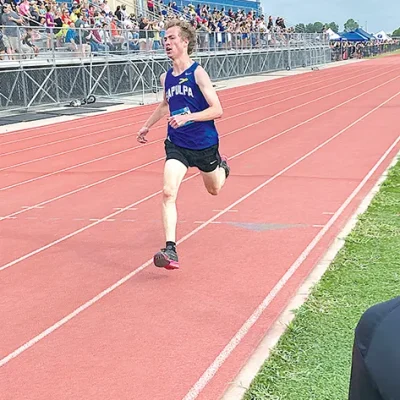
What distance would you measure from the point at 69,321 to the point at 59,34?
18302 mm

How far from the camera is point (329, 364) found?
364 centimetres

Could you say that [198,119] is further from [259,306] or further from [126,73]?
[126,73]

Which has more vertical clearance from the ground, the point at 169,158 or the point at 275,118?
the point at 169,158

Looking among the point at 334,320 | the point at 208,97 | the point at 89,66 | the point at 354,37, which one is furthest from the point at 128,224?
the point at 354,37

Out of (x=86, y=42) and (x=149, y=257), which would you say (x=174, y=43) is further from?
(x=86, y=42)

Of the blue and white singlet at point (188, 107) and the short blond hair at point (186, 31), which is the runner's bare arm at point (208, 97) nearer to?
the blue and white singlet at point (188, 107)

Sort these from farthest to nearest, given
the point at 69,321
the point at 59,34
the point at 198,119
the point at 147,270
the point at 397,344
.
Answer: the point at 59,34, the point at 147,270, the point at 198,119, the point at 69,321, the point at 397,344

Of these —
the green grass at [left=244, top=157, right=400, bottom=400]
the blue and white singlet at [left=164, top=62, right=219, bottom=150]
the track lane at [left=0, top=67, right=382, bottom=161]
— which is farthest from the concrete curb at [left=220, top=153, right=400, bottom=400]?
the track lane at [left=0, top=67, right=382, bottom=161]

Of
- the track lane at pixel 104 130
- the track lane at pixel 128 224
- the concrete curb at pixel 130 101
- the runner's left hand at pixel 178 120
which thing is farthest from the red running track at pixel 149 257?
the concrete curb at pixel 130 101

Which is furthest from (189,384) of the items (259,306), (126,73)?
(126,73)

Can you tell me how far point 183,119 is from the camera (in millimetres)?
4969

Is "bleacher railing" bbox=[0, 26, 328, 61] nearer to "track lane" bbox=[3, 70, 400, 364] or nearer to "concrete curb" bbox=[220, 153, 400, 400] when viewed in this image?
"track lane" bbox=[3, 70, 400, 364]

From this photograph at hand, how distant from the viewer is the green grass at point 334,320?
3424 mm

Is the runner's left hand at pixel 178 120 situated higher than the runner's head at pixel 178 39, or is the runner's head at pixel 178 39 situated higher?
the runner's head at pixel 178 39
